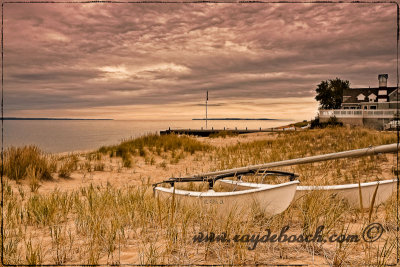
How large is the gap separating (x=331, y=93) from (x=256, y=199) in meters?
77.0

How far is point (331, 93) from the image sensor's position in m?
72.8

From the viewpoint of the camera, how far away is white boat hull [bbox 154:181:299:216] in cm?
409

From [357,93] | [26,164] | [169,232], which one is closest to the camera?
[169,232]

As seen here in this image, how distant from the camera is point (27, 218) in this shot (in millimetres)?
4887

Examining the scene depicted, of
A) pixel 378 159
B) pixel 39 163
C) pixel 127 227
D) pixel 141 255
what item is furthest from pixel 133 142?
pixel 141 255

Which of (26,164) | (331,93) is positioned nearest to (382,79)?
(331,93)

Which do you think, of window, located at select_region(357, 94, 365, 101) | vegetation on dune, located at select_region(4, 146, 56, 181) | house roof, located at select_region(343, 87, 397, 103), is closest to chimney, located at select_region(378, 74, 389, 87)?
house roof, located at select_region(343, 87, 397, 103)

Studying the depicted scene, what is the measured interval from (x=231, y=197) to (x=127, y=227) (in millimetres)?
1648

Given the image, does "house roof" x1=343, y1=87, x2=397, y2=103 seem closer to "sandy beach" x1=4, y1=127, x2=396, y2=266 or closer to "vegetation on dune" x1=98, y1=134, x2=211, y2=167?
"vegetation on dune" x1=98, y1=134, x2=211, y2=167

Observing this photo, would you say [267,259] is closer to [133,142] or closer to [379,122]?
[133,142]

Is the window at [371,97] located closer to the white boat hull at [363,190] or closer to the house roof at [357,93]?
the house roof at [357,93]

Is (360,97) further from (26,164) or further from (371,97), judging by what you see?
(26,164)

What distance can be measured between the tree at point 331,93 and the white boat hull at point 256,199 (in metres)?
75.1

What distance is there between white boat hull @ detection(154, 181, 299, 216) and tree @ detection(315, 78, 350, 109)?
247 feet
